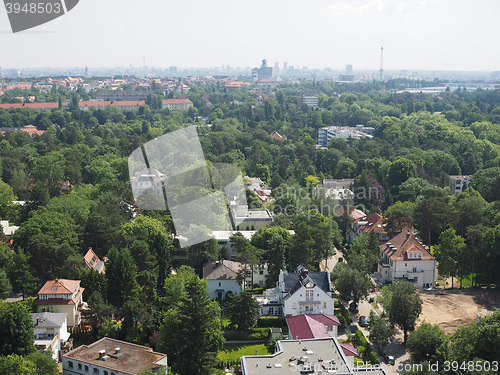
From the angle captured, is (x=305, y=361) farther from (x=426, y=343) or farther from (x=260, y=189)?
(x=260, y=189)

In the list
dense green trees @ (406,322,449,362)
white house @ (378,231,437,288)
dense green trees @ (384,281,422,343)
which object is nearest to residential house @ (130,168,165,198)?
white house @ (378,231,437,288)

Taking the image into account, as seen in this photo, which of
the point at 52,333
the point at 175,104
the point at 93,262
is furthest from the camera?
the point at 175,104

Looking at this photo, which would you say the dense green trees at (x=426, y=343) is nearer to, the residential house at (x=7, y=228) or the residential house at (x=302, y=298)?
the residential house at (x=302, y=298)

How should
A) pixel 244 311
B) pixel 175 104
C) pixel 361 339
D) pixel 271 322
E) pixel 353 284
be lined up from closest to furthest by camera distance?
pixel 361 339 → pixel 244 311 → pixel 271 322 → pixel 353 284 → pixel 175 104

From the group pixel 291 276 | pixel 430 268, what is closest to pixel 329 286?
pixel 291 276

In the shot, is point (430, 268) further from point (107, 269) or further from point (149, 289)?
point (107, 269)

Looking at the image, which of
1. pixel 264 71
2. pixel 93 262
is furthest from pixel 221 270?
pixel 264 71

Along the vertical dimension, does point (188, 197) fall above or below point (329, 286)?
above

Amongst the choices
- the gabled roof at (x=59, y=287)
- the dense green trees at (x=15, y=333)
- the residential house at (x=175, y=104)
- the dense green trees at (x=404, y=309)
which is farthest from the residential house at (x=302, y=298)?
the residential house at (x=175, y=104)
